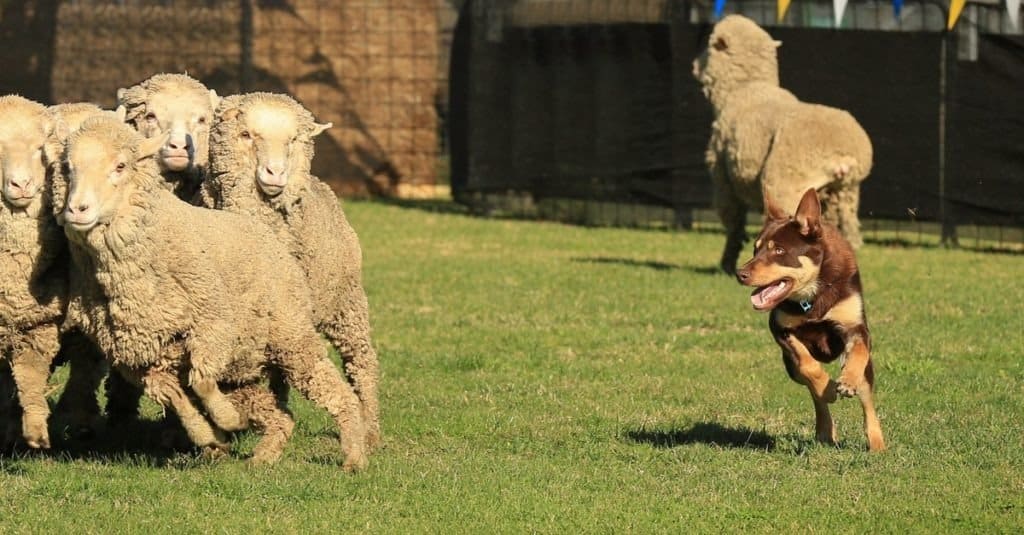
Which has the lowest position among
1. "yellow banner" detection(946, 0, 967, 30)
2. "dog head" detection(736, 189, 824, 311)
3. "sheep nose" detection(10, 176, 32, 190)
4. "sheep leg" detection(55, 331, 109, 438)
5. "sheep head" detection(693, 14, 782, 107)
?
"sheep leg" detection(55, 331, 109, 438)

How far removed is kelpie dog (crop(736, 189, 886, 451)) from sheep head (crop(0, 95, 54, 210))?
2.91m

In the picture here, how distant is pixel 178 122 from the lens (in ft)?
27.6

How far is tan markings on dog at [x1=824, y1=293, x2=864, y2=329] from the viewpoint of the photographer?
298 inches

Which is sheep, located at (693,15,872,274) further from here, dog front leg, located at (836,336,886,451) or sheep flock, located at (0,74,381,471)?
sheep flock, located at (0,74,381,471)

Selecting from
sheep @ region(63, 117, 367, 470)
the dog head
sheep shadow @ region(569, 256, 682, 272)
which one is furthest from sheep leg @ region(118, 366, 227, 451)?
sheep shadow @ region(569, 256, 682, 272)

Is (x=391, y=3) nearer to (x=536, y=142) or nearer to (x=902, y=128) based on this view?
(x=536, y=142)

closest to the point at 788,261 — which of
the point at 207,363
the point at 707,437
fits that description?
the point at 707,437

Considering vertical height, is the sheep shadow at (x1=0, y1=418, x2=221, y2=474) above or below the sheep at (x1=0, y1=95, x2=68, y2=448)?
below

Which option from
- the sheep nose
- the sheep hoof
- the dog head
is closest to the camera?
the sheep nose

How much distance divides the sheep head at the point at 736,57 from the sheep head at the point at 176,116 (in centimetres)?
694

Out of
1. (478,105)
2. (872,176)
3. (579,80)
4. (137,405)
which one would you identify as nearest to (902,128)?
(872,176)

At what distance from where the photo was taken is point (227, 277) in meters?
7.13

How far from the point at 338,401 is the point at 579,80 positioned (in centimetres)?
1299

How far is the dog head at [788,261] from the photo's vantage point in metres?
7.46
